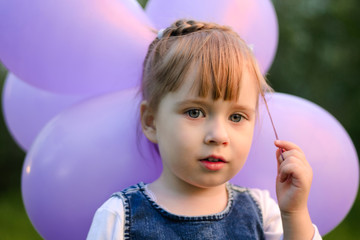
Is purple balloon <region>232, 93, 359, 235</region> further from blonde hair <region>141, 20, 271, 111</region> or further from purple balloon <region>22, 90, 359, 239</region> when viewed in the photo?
blonde hair <region>141, 20, 271, 111</region>

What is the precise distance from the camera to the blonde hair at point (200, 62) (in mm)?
1546

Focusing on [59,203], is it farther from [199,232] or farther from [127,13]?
[127,13]

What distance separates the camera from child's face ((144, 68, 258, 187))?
1.53 meters

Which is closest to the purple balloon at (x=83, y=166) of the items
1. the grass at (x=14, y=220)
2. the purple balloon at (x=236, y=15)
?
the purple balloon at (x=236, y=15)

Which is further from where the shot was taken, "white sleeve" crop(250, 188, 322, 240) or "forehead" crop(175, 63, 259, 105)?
"white sleeve" crop(250, 188, 322, 240)

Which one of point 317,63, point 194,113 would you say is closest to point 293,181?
point 194,113

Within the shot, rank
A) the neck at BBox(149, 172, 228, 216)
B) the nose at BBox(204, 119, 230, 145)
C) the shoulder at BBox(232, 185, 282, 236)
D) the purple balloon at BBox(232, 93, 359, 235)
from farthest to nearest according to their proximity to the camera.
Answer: the purple balloon at BBox(232, 93, 359, 235), the shoulder at BBox(232, 185, 282, 236), the neck at BBox(149, 172, 228, 216), the nose at BBox(204, 119, 230, 145)

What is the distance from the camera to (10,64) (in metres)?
1.96

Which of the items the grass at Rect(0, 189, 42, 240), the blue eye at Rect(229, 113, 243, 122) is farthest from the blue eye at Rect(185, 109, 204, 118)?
the grass at Rect(0, 189, 42, 240)

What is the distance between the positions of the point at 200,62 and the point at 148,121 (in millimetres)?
319

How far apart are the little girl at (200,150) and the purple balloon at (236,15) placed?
0.39 metres

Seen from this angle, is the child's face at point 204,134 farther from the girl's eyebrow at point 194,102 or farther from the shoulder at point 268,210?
the shoulder at point 268,210

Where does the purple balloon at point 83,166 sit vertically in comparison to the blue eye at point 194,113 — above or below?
below

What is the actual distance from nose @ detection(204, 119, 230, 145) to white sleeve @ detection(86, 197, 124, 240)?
0.39 m
